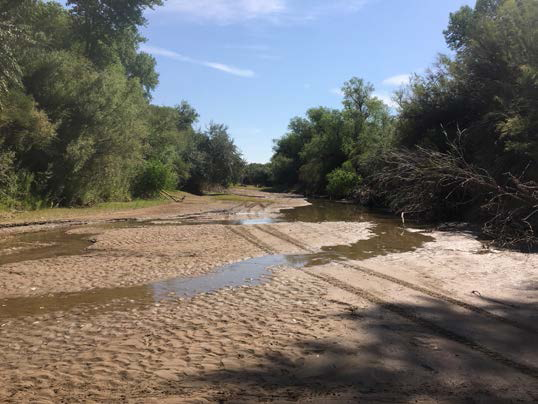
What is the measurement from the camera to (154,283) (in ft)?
33.0

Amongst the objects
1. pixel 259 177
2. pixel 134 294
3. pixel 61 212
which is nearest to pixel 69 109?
pixel 61 212

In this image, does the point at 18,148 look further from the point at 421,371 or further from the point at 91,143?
the point at 421,371

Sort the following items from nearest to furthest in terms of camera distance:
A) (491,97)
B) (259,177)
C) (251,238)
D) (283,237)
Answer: (251,238) < (283,237) < (491,97) < (259,177)

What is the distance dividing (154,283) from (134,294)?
975 mm

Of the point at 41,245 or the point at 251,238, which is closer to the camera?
the point at 41,245

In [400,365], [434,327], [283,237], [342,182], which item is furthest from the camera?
[342,182]

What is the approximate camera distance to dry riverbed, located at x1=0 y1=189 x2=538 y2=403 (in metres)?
4.75

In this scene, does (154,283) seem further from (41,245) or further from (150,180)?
(150,180)

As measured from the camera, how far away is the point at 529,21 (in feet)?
67.8

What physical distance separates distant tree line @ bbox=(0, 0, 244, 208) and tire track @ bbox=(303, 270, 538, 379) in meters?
18.4

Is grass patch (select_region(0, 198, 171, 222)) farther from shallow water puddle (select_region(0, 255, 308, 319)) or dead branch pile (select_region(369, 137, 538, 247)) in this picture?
dead branch pile (select_region(369, 137, 538, 247))

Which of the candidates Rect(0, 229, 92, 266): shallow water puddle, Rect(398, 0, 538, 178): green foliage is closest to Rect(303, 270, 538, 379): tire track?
Rect(0, 229, 92, 266): shallow water puddle

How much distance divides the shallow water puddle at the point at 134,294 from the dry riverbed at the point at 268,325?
0.05 meters

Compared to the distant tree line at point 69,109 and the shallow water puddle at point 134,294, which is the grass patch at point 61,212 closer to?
the distant tree line at point 69,109
